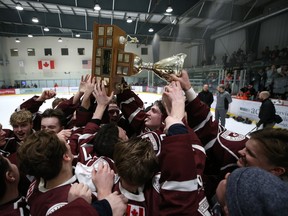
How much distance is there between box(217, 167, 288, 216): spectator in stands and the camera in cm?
46

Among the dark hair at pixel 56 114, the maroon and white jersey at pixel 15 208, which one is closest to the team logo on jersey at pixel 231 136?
the maroon and white jersey at pixel 15 208

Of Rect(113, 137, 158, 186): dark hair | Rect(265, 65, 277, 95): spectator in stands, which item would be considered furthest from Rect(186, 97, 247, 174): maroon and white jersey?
Rect(265, 65, 277, 95): spectator in stands

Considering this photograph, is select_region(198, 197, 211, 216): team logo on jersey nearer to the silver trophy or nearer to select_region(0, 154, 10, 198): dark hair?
the silver trophy

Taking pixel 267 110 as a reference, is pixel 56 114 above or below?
above

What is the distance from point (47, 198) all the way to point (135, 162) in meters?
0.46

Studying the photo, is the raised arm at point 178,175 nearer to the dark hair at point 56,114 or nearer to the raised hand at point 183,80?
the raised hand at point 183,80

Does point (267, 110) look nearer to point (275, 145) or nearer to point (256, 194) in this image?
point (275, 145)

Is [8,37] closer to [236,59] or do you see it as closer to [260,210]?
[236,59]

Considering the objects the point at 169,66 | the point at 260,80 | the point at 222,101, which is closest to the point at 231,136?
the point at 169,66

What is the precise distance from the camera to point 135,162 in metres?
0.88

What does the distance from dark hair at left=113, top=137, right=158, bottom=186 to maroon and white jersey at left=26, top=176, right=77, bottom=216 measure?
30cm

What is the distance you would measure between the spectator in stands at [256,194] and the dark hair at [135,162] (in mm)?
430

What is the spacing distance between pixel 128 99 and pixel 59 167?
2.51 ft

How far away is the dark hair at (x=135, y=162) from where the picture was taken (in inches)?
34.3
